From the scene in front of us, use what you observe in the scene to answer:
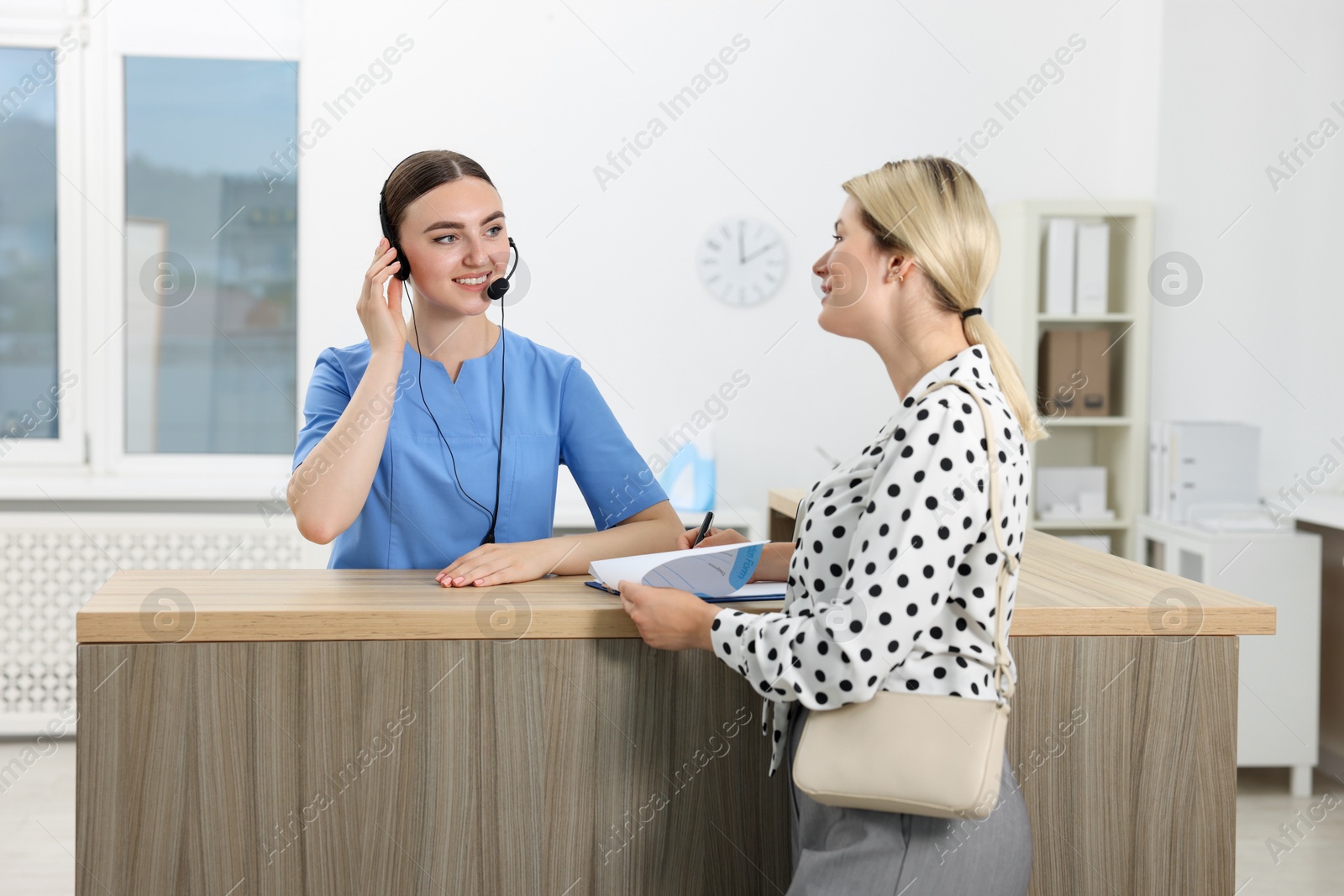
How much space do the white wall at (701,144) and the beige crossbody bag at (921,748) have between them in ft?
9.13

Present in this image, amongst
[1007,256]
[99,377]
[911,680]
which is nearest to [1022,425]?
[911,680]

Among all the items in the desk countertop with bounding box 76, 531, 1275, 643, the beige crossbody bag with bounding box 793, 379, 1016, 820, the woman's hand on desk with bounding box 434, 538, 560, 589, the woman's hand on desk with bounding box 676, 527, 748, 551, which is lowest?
the beige crossbody bag with bounding box 793, 379, 1016, 820

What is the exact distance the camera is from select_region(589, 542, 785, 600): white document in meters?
1.31

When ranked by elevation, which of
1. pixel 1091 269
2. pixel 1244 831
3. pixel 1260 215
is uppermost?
pixel 1260 215

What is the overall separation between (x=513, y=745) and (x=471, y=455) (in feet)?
1.67

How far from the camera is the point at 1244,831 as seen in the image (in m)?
2.96

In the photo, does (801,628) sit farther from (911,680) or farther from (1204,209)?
(1204,209)

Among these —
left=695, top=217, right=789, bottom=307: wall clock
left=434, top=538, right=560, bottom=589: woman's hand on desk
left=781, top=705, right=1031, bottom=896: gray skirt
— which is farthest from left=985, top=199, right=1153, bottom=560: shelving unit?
left=781, top=705, right=1031, bottom=896: gray skirt

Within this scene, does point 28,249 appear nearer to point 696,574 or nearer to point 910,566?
point 696,574

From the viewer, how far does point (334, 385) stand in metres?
1.62

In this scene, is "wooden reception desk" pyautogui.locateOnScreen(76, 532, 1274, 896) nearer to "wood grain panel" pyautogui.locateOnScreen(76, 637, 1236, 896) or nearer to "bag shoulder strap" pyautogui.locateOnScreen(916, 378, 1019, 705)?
"wood grain panel" pyautogui.locateOnScreen(76, 637, 1236, 896)

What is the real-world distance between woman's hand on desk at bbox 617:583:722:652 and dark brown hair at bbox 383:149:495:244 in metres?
0.69

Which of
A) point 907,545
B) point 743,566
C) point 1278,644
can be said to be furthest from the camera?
point 1278,644

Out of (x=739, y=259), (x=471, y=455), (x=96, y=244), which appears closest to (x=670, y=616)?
(x=471, y=455)
